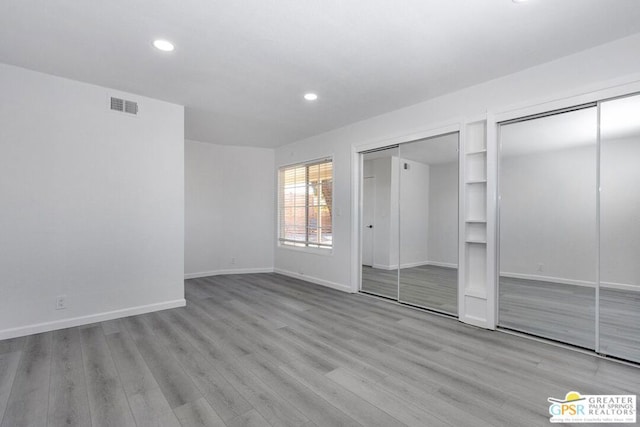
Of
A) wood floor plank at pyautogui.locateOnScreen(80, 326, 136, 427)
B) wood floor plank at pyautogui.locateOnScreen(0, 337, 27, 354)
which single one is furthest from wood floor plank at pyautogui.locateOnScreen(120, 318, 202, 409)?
wood floor plank at pyautogui.locateOnScreen(0, 337, 27, 354)

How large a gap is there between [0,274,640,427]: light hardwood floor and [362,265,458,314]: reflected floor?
480 millimetres

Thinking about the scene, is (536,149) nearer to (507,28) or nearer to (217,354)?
(507,28)

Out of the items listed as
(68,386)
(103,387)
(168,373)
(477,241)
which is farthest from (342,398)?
(477,241)

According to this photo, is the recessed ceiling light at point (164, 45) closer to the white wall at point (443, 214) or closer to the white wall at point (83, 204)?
the white wall at point (83, 204)

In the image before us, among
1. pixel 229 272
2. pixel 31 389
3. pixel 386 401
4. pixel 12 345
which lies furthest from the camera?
pixel 229 272

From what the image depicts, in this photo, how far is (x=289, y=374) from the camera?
95.3 inches

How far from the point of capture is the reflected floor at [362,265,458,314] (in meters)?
3.98

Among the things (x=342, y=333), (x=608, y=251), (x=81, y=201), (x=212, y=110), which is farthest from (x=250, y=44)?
(x=608, y=251)

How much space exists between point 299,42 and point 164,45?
1199mm

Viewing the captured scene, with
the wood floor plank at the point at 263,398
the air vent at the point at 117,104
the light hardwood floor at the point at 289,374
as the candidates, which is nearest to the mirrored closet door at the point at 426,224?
the light hardwood floor at the point at 289,374

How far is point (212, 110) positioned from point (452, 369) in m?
4.28

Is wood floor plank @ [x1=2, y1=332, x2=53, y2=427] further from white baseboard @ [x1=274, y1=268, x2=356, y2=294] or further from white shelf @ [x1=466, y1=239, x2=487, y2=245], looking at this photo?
white shelf @ [x1=466, y1=239, x2=487, y2=245]

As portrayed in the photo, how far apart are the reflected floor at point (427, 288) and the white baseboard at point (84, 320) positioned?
3007 mm

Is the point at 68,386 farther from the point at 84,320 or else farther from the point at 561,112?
the point at 561,112
